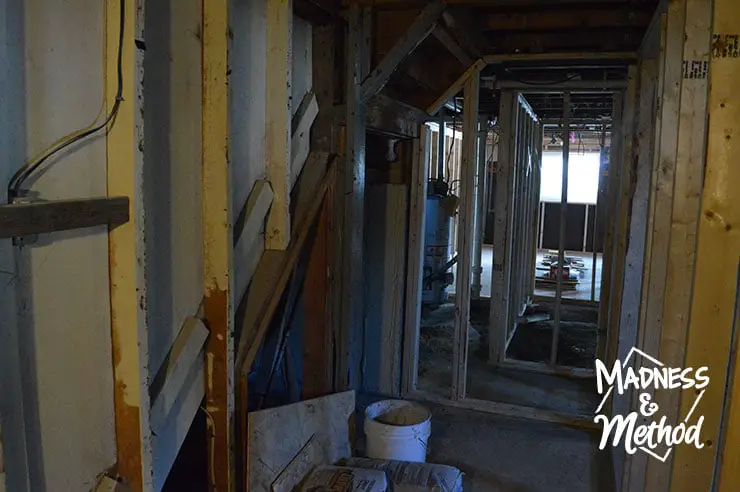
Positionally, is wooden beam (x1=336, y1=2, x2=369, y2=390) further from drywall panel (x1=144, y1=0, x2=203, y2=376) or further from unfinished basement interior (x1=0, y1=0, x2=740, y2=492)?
drywall panel (x1=144, y1=0, x2=203, y2=376)

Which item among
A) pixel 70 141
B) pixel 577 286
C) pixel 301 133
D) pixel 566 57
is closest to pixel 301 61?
pixel 301 133

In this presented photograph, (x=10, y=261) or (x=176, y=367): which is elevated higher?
→ (x=10, y=261)

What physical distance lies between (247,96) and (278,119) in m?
0.15

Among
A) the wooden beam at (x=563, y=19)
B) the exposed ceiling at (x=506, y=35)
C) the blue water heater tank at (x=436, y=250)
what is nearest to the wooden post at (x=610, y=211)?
the exposed ceiling at (x=506, y=35)

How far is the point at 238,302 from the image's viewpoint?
2137 mm

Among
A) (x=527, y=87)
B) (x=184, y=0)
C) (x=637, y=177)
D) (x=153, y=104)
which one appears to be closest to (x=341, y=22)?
(x=184, y=0)

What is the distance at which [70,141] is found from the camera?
1.37m

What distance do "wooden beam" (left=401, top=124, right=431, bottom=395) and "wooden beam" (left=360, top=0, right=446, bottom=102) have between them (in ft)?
2.97

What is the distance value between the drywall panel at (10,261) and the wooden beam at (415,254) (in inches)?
101

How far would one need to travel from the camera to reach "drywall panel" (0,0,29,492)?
1215mm

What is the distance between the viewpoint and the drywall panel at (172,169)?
5.49 ft

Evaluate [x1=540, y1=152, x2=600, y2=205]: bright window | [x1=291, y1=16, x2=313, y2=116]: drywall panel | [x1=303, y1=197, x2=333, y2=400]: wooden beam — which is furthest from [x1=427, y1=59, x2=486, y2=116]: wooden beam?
[x1=540, y1=152, x2=600, y2=205]: bright window

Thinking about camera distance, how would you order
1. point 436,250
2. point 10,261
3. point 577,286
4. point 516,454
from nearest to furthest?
point 10,261 → point 516,454 → point 436,250 → point 577,286

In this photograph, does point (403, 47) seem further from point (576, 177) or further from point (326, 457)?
point (576, 177)
